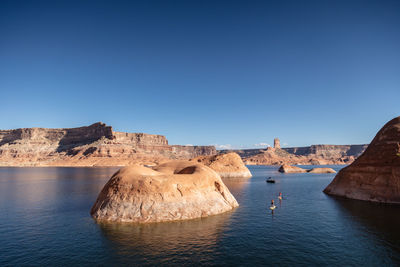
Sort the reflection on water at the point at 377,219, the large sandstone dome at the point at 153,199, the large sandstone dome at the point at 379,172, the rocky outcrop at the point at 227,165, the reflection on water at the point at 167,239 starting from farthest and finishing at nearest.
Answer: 1. the rocky outcrop at the point at 227,165
2. the large sandstone dome at the point at 379,172
3. the large sandstone dome at the point at 153,199
4. the reflection on water at the point at 377,219
5. the reflection on water at the point at 167,239

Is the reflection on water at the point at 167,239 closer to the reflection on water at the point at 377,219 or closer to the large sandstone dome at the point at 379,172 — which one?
the reflection on water at the point at 377,219

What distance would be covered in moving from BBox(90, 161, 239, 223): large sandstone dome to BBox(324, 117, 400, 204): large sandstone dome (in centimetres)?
2992

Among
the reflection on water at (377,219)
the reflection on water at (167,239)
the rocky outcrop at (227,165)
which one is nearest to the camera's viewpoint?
the reflection on water at (167,239)

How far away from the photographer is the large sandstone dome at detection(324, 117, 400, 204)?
132ft

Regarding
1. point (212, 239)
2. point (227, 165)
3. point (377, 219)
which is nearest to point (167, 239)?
point (212, 239)

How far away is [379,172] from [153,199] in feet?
137

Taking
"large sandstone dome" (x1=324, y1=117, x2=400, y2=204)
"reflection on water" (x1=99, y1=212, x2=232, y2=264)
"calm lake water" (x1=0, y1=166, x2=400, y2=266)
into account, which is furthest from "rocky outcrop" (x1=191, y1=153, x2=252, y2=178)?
"reflection on water" (x1=99, y1=212, x2=232, y2=264)

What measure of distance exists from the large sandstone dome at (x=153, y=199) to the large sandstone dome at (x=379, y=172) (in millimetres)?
29924

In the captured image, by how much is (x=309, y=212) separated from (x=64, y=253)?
3251cm

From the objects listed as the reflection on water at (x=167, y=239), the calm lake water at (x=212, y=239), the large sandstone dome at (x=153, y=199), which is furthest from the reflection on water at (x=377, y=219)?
the large sandstone dome at (x=153, y=199)

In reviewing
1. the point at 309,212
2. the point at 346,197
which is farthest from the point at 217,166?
the point at 309,212

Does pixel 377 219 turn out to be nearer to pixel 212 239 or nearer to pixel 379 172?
pixel 379 172

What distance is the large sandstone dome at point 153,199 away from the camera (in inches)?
1093

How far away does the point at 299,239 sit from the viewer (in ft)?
75.2
